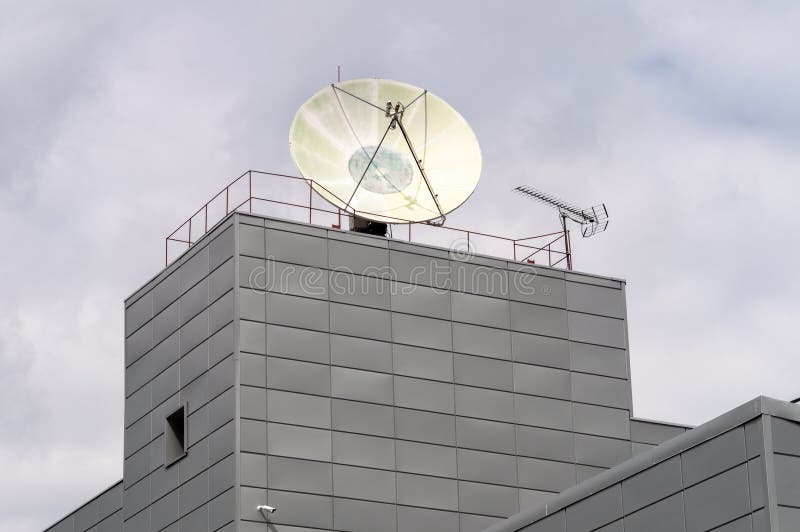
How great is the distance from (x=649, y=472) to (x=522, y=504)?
17895 millimetres

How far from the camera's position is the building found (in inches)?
2078

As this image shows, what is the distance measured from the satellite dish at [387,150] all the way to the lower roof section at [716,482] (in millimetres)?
20503

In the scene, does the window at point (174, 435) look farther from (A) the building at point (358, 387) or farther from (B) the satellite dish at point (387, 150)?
(B) the satellite dish at point (387, 150)

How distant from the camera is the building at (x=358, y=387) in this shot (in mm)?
52781

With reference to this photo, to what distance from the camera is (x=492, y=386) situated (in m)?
57.1

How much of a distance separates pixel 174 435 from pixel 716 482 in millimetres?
24251

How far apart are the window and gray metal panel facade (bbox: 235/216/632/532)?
13.2ft

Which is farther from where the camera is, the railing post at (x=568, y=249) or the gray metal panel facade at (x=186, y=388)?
the railing post at (x=568, y=249)

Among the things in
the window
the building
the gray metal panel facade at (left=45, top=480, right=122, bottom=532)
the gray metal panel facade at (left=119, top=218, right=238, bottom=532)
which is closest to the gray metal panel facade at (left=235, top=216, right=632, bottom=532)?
the building

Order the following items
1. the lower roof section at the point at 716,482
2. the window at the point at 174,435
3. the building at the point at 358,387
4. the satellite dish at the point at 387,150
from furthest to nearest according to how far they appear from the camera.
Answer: the satellite dish at the point at 387,150
the window at the point at 174,435
the building at the point at 358,387
the lower roof section at the point at 716,482

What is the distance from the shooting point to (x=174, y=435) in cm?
5606

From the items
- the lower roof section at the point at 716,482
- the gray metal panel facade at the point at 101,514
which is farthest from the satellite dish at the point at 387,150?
the lower roof section at the point at 716,482

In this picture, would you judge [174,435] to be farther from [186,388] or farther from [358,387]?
[358,387]

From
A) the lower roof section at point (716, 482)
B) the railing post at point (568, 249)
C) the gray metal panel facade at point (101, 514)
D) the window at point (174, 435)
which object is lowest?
the lower roof section at point (716, 482)
